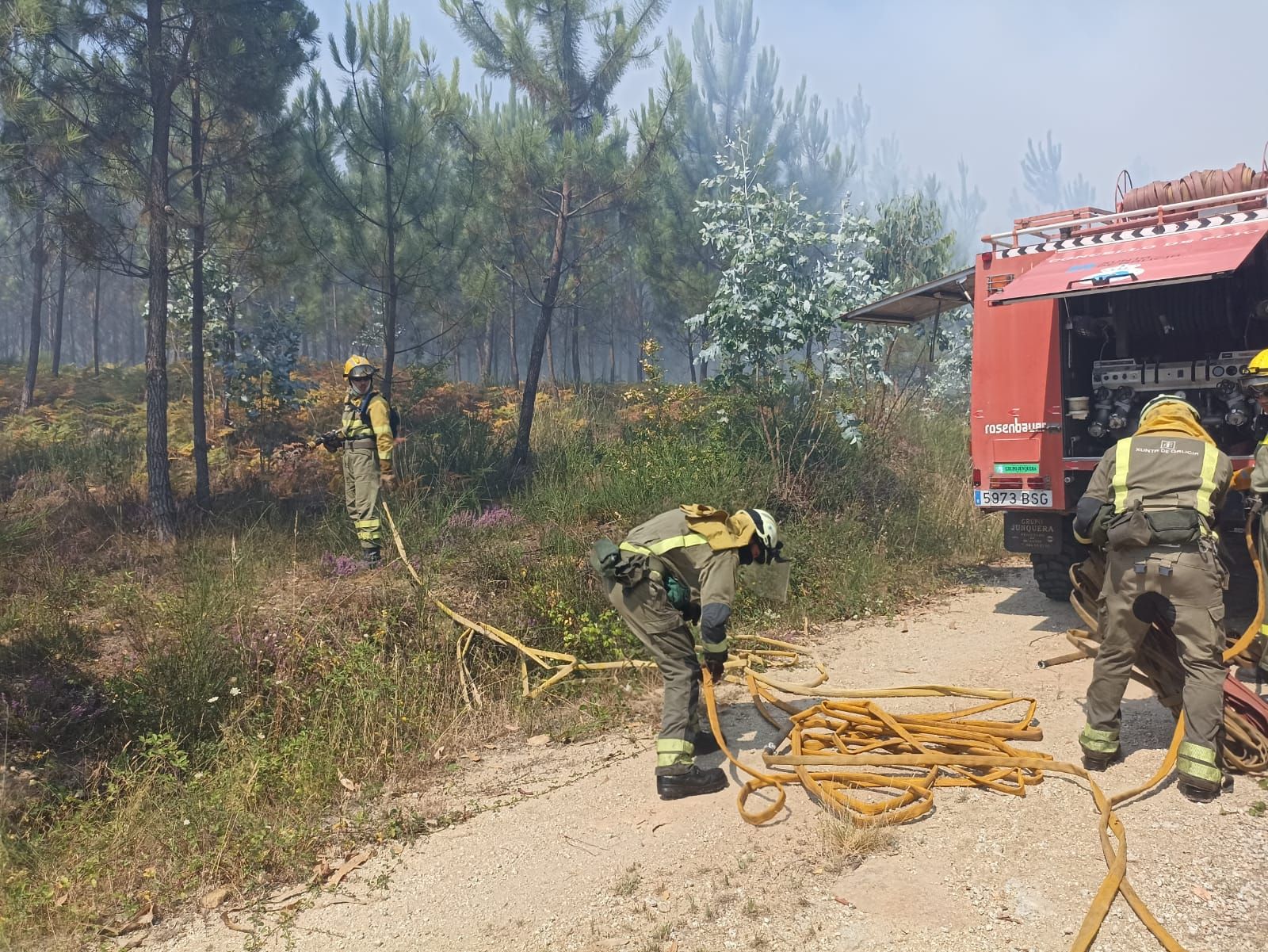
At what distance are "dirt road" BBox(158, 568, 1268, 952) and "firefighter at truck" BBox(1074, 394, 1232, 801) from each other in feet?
0.73

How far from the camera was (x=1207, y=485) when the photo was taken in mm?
3986

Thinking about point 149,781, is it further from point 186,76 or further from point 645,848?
point 186,76

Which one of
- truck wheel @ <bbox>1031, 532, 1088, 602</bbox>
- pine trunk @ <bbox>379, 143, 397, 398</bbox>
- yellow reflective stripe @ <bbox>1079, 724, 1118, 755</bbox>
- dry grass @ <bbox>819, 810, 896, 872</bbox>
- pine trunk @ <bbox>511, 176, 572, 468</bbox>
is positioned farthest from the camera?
pine trunk @ <bbox>379, 143, 397, 398</bbox>

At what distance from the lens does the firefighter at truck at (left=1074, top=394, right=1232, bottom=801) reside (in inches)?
153

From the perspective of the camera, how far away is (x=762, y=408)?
9.74 metres

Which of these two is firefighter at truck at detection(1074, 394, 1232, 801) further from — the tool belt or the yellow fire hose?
the yellow fire hose

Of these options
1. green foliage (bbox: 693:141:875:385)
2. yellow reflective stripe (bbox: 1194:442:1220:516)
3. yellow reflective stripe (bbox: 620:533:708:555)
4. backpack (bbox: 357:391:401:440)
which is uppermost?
green foliage (bbox: 693:141:875:385)

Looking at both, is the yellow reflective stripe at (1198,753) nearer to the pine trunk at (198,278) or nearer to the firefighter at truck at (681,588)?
the firefighter at truck at (681,588)

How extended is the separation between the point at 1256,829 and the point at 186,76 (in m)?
10.4

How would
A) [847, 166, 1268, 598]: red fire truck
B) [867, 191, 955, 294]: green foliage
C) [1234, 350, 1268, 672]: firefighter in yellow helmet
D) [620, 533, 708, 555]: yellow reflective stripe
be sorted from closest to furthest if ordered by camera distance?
[620, 533, 708, 555]: yellow reflective stripe, [1234, 350, 1268, 672]: firefighter in yellow helmet, [847, 166, 1268, 598]: red fire truck, [867, 191, 955, 294]: green foliage

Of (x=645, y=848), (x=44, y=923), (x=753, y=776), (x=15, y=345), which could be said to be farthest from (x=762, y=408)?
(x=15, y=345)

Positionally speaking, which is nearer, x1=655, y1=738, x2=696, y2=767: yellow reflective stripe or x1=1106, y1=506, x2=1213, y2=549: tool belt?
x1=1106, y1=506, x2=1213, y2=549: tool belt

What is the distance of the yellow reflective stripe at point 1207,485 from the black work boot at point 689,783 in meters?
2.43

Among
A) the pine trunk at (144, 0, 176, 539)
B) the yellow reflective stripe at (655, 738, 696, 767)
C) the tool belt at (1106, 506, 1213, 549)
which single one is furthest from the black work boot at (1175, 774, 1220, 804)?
the pine trunk at (144, 0, 176, 539)
